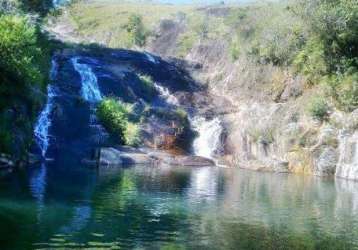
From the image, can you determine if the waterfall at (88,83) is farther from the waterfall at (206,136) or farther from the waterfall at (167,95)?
the waterfall at (206,136)

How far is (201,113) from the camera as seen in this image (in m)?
64.8

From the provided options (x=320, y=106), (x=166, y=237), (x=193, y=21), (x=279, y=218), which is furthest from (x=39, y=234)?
(x=193, y=21)

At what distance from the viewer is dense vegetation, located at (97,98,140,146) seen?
54.9 meters

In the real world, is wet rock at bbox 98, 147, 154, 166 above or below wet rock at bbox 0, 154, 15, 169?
above

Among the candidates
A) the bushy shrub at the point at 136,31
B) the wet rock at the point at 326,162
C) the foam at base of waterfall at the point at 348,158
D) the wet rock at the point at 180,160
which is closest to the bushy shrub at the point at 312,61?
the wet rock at the point at 326,162

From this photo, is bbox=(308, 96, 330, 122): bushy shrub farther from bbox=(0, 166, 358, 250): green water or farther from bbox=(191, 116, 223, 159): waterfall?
bbox=(0, 166, 358, 250): green water

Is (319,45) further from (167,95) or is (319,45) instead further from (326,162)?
(167,95)

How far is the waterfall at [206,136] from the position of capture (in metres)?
59.7

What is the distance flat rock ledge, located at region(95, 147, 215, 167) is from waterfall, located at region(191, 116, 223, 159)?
3.81 m

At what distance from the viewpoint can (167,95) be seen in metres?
68.5

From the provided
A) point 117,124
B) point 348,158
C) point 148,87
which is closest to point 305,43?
point 148,87

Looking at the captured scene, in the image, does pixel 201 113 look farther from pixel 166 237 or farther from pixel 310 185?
pixel 166 237

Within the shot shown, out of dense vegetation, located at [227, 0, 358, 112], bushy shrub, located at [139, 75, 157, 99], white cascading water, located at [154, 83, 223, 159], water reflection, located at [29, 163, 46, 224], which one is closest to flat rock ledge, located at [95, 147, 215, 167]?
white cascading water, located at [154, 83, 223, 159]

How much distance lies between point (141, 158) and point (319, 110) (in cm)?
1676
